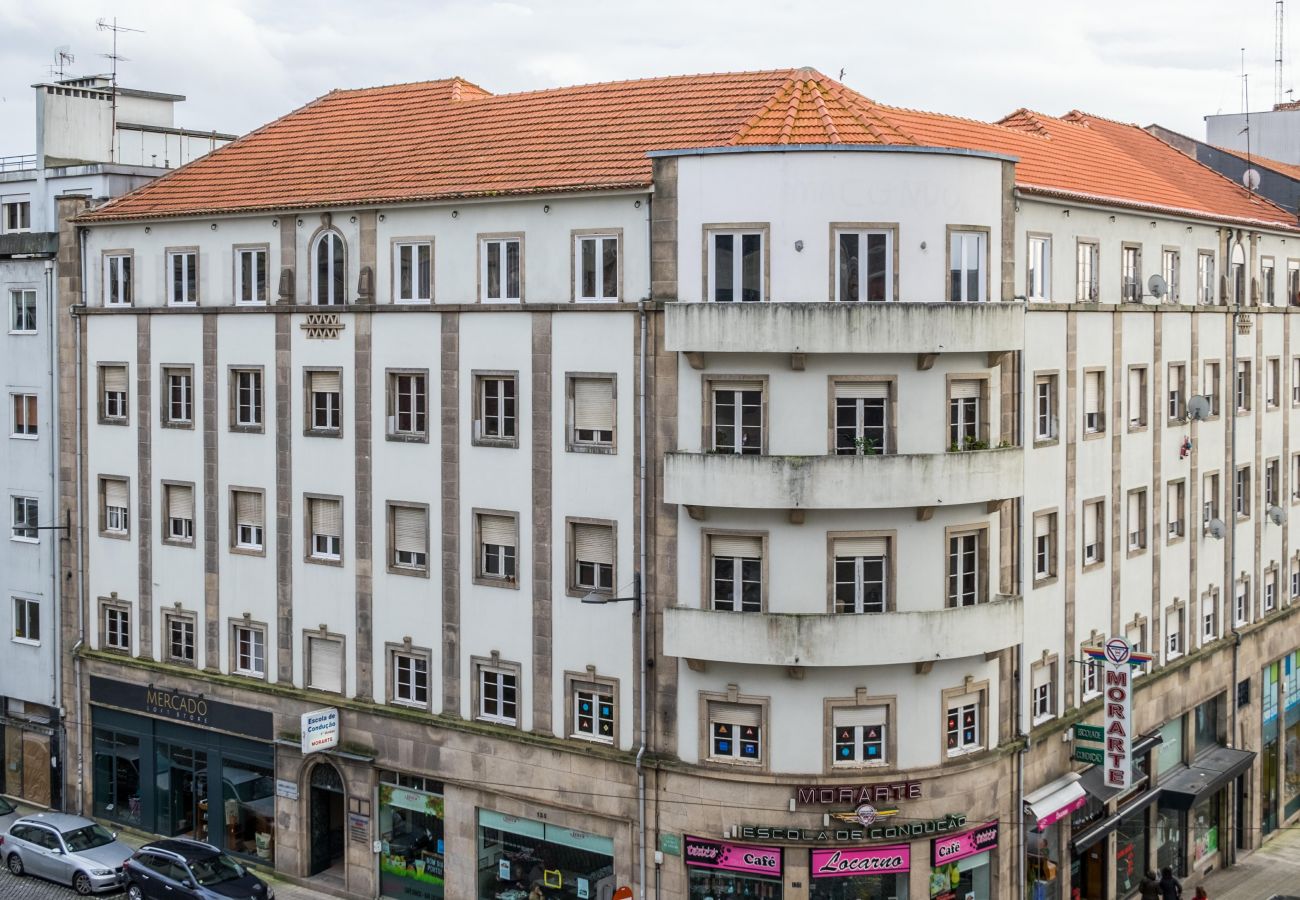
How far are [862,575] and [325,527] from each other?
1493cm

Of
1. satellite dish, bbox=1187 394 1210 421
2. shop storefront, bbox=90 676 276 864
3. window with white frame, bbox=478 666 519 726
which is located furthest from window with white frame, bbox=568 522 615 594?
satellite dish, bbox=1187 394 1210 421

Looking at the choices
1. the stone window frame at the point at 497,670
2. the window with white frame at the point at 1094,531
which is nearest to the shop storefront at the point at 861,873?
the stone window frame at the point at 497,670

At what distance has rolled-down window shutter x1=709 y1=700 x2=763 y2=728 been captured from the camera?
3641cm

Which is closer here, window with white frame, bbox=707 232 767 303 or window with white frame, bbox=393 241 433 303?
window with white frame, bbox=707 232 767 303

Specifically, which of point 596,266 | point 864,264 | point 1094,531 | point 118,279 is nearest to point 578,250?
point 596,266

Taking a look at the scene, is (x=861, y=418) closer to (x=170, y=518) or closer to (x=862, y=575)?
(x=862, y=575)

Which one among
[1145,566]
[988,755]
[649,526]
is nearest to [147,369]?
[649,526]

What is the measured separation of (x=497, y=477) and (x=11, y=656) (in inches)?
802

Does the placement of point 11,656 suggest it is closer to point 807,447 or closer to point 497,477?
point 497,477

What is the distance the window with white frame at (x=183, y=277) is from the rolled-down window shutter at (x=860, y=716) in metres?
21.4

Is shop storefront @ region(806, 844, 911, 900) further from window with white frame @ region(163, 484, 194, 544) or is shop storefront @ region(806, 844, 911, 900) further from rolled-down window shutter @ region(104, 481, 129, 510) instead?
rolled-down window shutter @ region(104, 481, 129, 510)

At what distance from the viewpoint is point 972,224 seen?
→ 3619 centimetres

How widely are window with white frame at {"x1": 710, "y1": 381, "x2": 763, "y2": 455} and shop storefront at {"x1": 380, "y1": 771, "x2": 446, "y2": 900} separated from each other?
1219 centimetres

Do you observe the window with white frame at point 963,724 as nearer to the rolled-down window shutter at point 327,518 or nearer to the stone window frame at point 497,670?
the stone window frame at point 497,670
